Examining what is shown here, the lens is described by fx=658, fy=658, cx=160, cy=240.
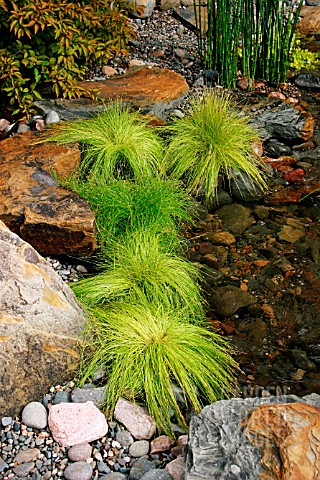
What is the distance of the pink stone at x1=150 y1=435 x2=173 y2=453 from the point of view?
9.07 feet

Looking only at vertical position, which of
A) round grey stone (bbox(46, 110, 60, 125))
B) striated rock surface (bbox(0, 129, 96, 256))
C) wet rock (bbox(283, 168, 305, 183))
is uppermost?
round grey stone (bbox(46, 110, 60, 125))

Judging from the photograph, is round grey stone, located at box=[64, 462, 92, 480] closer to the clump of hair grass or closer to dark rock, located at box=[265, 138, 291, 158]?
the clump of hair grass

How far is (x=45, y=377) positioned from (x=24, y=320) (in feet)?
0.93

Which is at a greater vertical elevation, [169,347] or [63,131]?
[63,131]

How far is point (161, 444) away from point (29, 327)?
75cm

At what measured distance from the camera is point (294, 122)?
5.55 metres

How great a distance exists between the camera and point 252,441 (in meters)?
2.23

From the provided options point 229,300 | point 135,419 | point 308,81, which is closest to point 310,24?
point 308,81

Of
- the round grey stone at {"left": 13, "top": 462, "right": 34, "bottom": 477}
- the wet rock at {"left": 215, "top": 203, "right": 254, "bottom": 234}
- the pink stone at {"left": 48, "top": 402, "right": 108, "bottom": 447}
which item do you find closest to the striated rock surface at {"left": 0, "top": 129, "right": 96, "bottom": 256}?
the wet rock at {"left": 215, "top": 203, "right": 254, "bottom": 234}

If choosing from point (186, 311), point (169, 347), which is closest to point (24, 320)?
point (169, 347)

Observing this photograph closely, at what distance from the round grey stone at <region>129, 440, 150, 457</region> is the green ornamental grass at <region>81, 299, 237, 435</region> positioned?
126 millimetres

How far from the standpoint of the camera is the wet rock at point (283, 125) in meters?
5.52

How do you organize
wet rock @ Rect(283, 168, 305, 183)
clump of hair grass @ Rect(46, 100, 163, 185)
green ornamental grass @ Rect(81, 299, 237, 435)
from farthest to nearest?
wet rock @ Rect(283, 168, 305, 183) → clump of hair grass @ Rect(46, 100, 163, 185) → green ornamental grass @ Rect(81, 299, 237, 435)

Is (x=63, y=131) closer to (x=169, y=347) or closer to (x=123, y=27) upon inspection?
(x=123, y=27)
